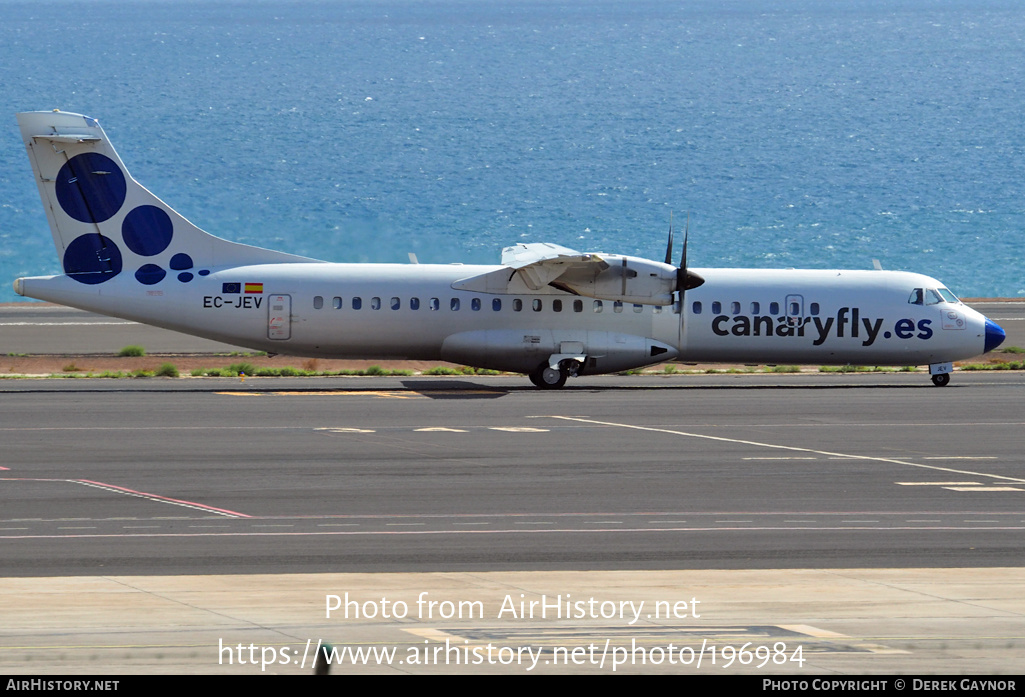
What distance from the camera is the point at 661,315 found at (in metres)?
36.8

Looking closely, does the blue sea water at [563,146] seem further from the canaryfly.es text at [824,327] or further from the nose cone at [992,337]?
the nose cone at [992,337]

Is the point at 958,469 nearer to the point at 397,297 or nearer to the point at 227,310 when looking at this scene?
the point at 397,297

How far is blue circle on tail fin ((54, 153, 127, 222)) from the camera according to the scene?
117 feet

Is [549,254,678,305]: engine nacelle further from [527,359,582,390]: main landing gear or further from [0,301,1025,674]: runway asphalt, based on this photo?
[0,301,1025,674]: runway asphalt

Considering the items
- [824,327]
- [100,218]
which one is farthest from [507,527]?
[100,218]

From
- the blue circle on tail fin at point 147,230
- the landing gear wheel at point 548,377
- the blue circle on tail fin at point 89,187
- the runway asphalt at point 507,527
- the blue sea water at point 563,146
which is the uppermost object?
the blue sea water at point 563,146

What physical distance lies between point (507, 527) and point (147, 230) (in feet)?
74.7

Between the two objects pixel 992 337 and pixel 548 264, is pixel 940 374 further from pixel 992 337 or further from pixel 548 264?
pixel 548 264

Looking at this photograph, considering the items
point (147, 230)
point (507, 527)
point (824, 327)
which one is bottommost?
point (507, 527)

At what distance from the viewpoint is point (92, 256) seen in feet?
117

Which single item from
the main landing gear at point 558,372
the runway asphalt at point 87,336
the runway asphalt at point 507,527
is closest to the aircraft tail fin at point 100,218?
the runway asphalt at point 507,527

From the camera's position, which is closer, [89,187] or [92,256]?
[92,256]

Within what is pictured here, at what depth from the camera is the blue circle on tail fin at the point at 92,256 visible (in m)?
35.5

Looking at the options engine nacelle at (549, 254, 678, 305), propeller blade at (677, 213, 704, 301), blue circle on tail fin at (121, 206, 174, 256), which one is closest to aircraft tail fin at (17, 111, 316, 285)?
blue circle on tail fin at (121, 206, 174, 256)
